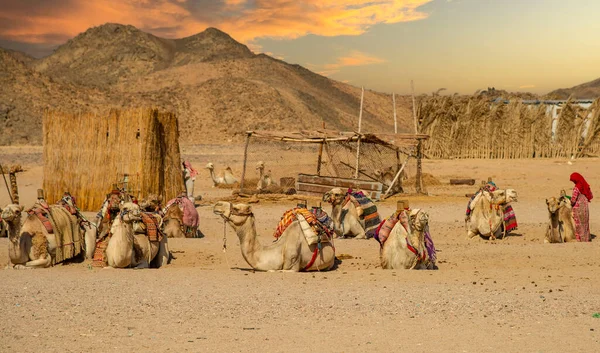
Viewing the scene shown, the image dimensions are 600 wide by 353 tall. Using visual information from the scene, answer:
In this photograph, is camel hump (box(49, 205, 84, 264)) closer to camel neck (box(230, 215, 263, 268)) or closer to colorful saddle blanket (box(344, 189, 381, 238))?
camel neck (box(230, 215, 263, 268))

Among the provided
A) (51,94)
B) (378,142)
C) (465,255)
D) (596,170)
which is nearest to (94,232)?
(465,255)

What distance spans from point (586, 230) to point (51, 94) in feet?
190

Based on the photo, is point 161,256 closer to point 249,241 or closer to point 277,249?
point 249,241

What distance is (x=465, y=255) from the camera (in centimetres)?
1245

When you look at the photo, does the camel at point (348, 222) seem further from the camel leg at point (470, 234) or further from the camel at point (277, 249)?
the camel at point (277, 249)

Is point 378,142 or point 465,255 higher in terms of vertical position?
point 378,142

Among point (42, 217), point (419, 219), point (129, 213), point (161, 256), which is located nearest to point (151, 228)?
point (161, 256)

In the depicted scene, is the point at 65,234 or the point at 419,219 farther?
the point at 65,234

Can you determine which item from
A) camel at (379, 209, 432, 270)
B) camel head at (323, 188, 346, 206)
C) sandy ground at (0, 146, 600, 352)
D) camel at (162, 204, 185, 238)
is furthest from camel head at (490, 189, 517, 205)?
camel at (162, 204, 185, 238)

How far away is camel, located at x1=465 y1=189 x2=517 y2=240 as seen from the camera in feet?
48.6

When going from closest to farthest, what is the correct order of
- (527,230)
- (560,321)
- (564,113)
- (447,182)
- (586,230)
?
(560,321)
(586,230)
(527,230)
(447,182)
(564,113)

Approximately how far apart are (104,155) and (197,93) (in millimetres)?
51743

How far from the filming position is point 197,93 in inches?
2790

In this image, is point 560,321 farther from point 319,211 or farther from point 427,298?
point 319,211
